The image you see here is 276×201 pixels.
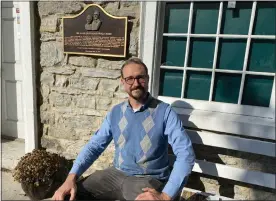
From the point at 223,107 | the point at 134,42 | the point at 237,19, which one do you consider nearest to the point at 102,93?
the point at 134,42

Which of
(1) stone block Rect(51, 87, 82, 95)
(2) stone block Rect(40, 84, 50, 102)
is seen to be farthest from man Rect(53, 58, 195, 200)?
(2) stone block Rect(40, 84, 50, 102)

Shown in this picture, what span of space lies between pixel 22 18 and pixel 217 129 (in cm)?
236

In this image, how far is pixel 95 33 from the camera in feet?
7.50

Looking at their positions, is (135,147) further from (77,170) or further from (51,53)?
(51,53)

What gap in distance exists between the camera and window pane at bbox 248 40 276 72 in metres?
1.86

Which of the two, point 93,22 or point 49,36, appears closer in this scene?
point 93,22

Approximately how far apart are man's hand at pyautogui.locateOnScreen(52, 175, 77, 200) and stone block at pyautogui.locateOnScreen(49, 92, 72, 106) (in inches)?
42.5

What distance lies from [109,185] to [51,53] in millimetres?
1609

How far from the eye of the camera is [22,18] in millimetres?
2508

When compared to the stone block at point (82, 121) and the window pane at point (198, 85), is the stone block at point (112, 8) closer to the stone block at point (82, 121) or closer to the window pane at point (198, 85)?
the window pane at point (198, 85)

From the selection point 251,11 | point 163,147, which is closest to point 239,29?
point 251,11

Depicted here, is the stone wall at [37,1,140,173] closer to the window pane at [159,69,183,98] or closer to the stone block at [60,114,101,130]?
the stone block at [60,114,101,130]

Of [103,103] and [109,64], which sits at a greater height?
[109,64]

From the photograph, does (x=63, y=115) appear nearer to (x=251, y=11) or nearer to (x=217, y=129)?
(x=217, y=129)
